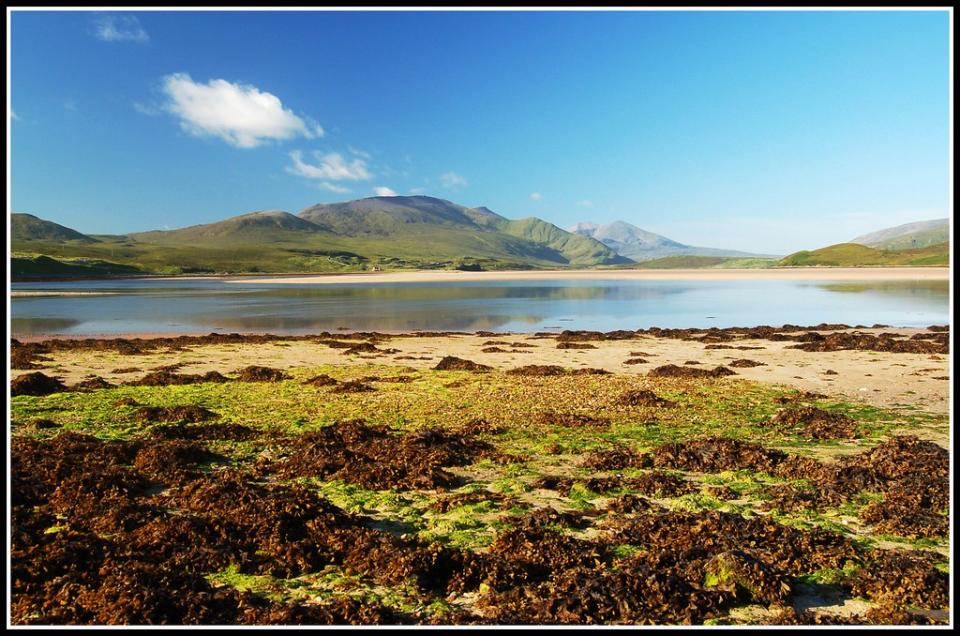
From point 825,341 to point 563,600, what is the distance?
81.2 feet

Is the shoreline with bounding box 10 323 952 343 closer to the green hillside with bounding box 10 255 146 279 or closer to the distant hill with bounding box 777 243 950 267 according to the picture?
the green hillside with bounding box 10 255 146 279

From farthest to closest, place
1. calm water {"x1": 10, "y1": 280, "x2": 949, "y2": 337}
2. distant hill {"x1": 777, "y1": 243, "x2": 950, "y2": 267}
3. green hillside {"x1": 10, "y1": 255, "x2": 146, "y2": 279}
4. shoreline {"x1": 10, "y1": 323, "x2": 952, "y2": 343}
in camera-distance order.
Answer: distant hill {"x1": 777, "y1": 243, "x2": 950, "y2": 267}, green hillside {"x1": 10, "y1": 255, "x2": 146, "y2": 279}, calm water {"x1": 10, "y1": 280, "x2": 949, "y2": 337}, shoreline {"x1": 10, "y1": 323, "x2": 952, "y2": 343}

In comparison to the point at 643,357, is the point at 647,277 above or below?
above

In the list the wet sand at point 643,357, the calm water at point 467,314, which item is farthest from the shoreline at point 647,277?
the wet sand at point 643,357

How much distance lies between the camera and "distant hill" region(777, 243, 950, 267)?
138 metres

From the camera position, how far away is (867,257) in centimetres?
16762

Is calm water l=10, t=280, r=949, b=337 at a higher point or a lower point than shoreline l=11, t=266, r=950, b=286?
lower

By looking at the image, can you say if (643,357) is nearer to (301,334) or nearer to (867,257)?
(301,334)

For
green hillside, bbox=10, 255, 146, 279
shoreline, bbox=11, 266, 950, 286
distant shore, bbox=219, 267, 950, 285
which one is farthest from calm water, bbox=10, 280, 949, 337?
green hillside, bbox=10, 255, 146, 279

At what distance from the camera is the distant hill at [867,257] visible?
138375mm

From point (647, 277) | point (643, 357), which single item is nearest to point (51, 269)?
point (647, 277)

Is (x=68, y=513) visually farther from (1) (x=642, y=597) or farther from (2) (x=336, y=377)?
(2) (x=336, y=377)

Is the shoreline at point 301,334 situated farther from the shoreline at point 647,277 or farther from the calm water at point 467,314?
the shoreline at point 647,277

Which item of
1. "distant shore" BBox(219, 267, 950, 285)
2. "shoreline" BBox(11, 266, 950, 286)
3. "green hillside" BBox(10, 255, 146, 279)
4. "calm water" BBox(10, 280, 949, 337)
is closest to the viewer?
"calm water" BBox(10, 280, 949, 337)
